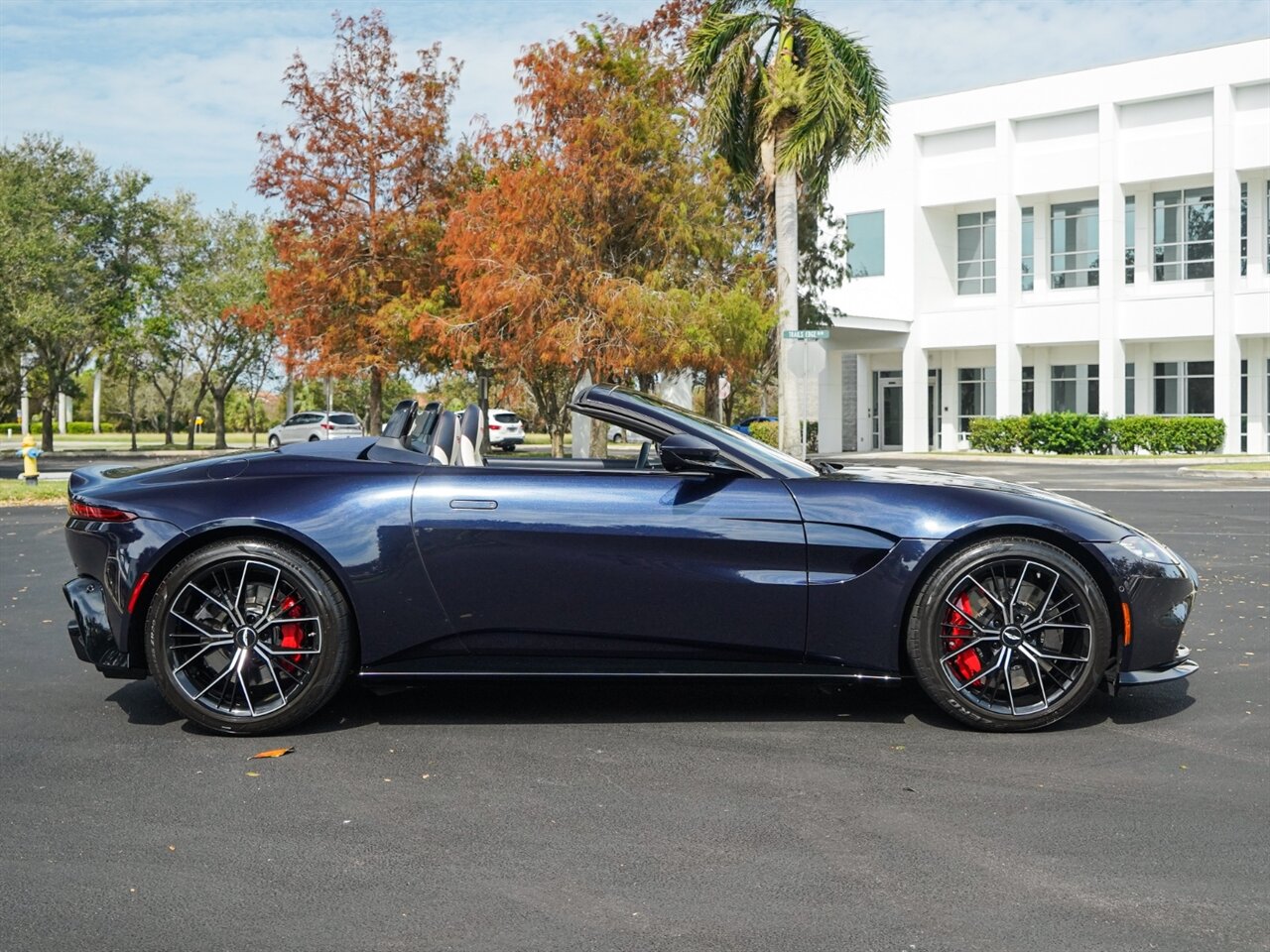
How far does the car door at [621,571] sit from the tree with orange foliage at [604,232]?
18535 millimetres

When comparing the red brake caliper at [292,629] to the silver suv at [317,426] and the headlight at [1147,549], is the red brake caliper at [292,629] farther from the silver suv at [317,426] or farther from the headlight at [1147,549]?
the silver suv at [317,426]

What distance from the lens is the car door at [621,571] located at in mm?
4906

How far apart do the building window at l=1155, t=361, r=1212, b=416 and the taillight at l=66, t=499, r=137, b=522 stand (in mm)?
37741

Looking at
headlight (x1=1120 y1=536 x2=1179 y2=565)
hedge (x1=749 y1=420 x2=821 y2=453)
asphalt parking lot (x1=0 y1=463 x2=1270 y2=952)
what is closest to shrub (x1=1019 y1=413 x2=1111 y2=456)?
hedge (x1=749 y1=420 x2=821 y2=453)

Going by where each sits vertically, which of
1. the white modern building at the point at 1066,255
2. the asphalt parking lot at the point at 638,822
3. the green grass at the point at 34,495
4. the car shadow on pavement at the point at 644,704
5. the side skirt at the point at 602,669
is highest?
the white modern building at the point at 1066,255

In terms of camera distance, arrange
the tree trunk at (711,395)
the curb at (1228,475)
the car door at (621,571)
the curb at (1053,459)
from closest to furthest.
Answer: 1. the car door at (621,571)
2. the curb at (1228,475)
3. the tree trunk at (711,395)
4. the curb at (1053,459)

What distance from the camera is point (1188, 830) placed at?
153 inches

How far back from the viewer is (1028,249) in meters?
41.6

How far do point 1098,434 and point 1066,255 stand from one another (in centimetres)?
668

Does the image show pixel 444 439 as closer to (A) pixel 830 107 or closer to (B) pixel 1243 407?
(A) pixel 830 107

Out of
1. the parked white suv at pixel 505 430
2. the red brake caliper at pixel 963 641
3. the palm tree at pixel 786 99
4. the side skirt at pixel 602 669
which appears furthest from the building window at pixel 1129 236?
the side skirt at pixel 602 669

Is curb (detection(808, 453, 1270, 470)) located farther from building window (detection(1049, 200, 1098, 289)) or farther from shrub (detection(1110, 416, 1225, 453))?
building window (detection(1049, 200, 1098, 289))

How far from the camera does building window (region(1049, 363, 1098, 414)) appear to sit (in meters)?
40.3

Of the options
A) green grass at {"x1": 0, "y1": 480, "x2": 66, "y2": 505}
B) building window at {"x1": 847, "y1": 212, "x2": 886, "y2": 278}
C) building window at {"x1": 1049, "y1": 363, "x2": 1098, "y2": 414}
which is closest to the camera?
green grass at {"x1": 0, "y1": 480, "x2": 66, "y2": 505}
